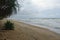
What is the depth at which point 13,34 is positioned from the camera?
645 inches

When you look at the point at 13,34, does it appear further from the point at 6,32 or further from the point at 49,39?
the point at 49,39

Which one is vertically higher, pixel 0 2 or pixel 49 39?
pixel 0 2

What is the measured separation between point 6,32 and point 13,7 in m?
3.22

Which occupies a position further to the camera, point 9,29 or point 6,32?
point 9,29

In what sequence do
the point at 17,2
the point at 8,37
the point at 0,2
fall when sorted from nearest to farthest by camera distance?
→ the point at 0,2 < the point at 17,2 < the point at 8,37

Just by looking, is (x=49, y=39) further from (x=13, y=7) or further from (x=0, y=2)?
(x=0, y=2)

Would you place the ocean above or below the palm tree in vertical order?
below

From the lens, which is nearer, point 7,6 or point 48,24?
point 7,6

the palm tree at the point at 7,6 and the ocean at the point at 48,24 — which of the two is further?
the ocean at the point at 48,24

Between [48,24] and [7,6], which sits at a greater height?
[7,6]

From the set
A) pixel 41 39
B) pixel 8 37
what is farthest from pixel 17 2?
pixel 41 39

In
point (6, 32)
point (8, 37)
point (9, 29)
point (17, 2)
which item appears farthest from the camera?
point (9, 29)

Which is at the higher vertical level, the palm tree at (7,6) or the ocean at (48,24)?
the palm tree at (7,6)

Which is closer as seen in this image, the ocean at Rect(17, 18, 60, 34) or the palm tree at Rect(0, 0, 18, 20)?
the palm tree at Rect(0, 0, 18, 20)
